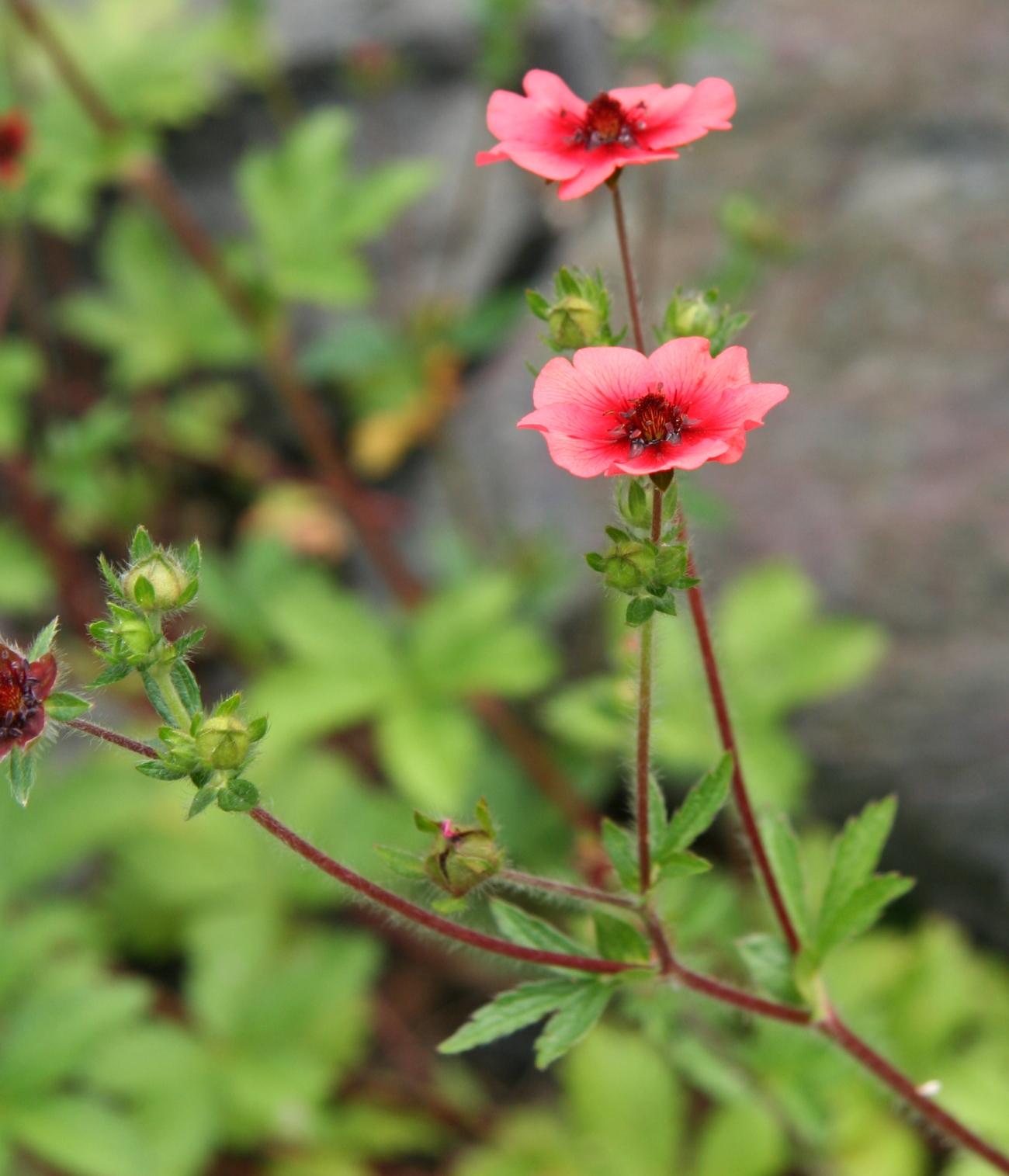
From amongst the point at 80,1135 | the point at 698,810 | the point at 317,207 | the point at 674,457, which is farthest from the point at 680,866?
the point at 317,207

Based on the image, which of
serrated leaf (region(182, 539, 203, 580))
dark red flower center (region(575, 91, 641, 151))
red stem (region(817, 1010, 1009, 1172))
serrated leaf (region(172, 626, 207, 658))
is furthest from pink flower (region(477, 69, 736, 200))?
red stem (region(817, 1010, 1009, 1172))

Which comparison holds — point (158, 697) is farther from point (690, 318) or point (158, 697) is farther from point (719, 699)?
point (690, 318)

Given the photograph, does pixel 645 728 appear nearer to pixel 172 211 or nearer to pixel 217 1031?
pixel 217 1031

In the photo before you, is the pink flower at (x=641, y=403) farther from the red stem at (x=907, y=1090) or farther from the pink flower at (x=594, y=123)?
the red stem at (x=907, y=1090)

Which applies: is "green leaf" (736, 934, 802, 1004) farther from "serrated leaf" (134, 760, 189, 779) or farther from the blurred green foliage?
"serrated leaf" (134, 760, 189, 779)

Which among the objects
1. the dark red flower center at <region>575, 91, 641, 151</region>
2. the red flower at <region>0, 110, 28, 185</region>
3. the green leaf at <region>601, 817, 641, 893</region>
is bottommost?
the green leaf at <region>601, 817, 641, 893</region>

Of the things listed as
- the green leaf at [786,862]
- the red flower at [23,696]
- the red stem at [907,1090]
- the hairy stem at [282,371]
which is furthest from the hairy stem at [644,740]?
the hairy stem at [282,371]
